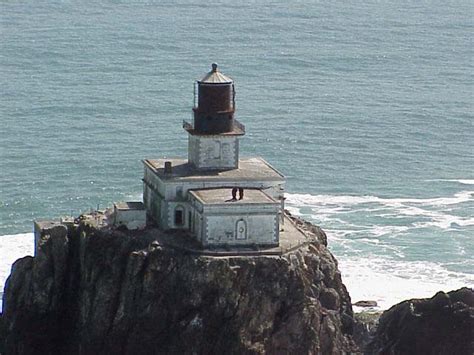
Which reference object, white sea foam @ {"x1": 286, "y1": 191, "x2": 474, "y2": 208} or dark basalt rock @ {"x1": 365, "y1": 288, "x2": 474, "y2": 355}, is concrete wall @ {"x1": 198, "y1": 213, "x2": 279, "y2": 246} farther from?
white sea foam @ {"x1": 286, "y1": 191, "x2": 474, "y2": 208}

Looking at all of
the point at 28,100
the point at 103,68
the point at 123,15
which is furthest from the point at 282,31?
the point at 28,100

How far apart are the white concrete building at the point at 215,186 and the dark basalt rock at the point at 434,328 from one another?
660cm

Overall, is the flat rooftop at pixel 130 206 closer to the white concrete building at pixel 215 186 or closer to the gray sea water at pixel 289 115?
the white concrete building at pixel 215 186

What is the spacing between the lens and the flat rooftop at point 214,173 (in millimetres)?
80688

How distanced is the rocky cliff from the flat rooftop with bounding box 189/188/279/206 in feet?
8.11

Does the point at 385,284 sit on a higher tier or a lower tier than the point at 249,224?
lower

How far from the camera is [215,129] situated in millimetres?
82688

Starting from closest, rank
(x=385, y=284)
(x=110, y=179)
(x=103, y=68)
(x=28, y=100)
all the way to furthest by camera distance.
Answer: (x=385, y=284) < (x=110, y=179) < (x=28, y=100) < (x=103, y=68)

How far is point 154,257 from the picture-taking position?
76.8 meters

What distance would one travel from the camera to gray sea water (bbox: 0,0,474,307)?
343 feet

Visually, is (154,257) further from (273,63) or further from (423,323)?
(273,63)

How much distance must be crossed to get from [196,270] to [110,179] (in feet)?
127

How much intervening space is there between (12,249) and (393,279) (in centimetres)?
2001

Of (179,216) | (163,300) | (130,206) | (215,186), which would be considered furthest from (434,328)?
(130,206)
